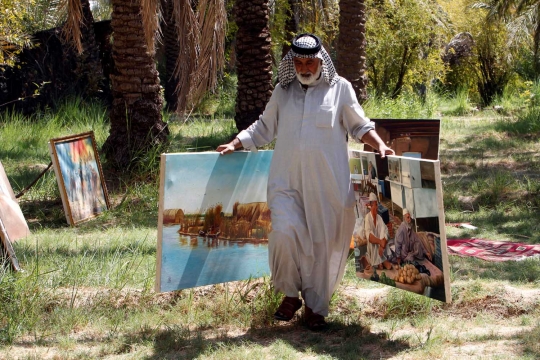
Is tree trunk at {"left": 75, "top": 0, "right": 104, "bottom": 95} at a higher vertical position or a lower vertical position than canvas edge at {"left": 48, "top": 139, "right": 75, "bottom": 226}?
higher

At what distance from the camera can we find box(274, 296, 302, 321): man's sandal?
5173 mm

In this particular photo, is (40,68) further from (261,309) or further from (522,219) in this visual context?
(261,309)

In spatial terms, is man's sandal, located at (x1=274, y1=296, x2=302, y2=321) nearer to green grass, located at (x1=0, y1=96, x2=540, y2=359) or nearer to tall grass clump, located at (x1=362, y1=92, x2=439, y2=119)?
green grass, located at (x1=0, y1=96, x2=540, y2=359)

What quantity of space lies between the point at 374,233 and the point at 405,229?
33cm

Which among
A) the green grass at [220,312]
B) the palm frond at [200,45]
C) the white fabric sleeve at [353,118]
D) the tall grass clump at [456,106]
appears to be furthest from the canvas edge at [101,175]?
the tall grass clump at [456,106]

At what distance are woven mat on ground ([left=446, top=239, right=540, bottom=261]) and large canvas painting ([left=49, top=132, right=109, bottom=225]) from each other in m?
4.49

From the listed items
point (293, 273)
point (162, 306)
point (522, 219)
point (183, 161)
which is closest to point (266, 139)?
point (183, 161)

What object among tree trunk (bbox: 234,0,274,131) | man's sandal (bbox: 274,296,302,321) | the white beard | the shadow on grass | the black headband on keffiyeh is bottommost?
the shadow on grass

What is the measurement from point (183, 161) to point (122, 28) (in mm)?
6247

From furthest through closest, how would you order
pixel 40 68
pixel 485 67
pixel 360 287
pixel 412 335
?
1. pixel 485 67
2. pixel 40 68
3. pixel 360 287
4. pixel 412 335

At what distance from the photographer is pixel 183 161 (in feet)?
17.2

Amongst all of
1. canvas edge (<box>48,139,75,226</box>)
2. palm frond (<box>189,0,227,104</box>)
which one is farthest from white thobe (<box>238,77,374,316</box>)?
palm frond (<box>189,0,227,104</box>)

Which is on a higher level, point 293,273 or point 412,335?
point 293,273

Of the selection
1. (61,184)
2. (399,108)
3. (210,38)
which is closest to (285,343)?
(61,184)
